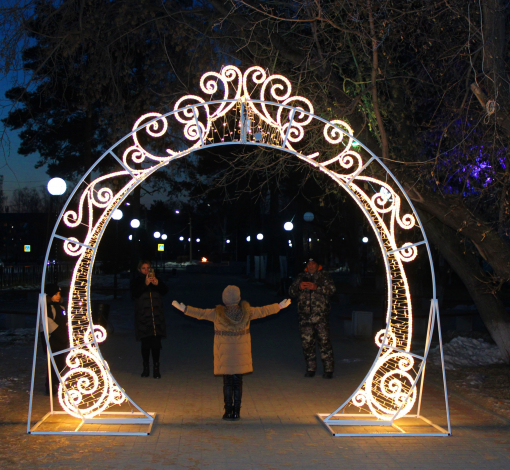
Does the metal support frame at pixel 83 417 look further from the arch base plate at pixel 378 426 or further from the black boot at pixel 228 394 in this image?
the arch base plate at pixel 378 426

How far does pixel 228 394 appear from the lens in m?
6.50

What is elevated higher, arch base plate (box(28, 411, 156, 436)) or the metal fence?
the metal fence

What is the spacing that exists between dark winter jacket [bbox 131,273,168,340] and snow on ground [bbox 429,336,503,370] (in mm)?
4827

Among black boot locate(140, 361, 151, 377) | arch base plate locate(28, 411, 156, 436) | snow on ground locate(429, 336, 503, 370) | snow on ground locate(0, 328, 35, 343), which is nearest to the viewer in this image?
arch base plate locate(28, 411, 156, 436)

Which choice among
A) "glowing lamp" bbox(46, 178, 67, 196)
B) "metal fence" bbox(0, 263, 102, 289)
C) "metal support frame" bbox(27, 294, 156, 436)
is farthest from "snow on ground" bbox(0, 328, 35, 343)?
"metal fence" bbox(0, 263, 102, 289)

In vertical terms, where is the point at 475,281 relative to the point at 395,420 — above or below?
above

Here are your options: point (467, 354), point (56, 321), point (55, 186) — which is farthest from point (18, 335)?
point (467, 354)

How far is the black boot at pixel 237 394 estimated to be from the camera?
643 centimetres

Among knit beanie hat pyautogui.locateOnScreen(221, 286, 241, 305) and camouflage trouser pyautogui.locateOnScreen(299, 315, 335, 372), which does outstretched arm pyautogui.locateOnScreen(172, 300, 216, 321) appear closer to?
knit beanie hat pyautogui.locateOnScreen(221, 286, 241, 305)

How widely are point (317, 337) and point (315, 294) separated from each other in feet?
2.08

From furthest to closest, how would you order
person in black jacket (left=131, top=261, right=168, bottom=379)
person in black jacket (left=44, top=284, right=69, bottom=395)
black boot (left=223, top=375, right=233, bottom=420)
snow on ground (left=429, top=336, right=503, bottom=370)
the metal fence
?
the metal fence, snow on ground (left=429, top=336, right=503, bottom=370), person in black jacket (left=131, top=261, right=168, bottom=379), person in black jacket (left=44, top=284, right=69, bottom=395), black boot (left=223, top=375, right=233, bottom=420)

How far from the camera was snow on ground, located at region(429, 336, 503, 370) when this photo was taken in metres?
10.3

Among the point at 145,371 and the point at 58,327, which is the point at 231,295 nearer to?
the point at 58,327

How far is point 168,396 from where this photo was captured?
7773 mm
